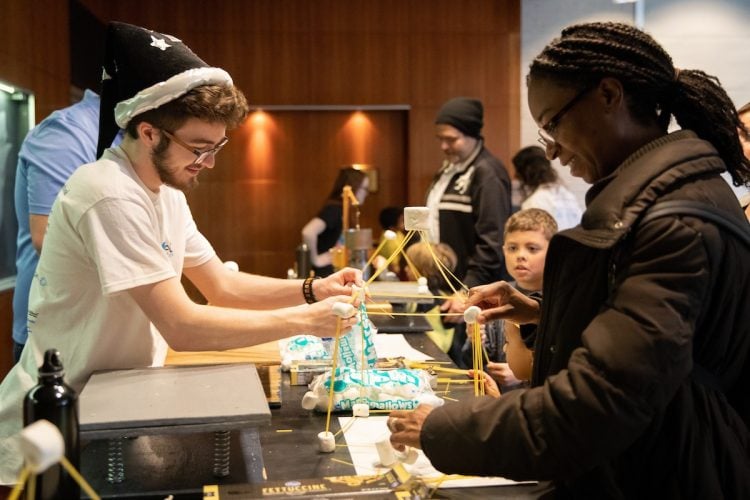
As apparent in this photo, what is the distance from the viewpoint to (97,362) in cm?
170

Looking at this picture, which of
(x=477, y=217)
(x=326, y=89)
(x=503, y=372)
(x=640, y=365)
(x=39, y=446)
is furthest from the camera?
(x=326, y=89)

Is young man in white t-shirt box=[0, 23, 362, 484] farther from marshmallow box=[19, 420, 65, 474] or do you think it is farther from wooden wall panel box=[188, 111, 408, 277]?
wooden wall panel box=[188, 111, 408, 277]

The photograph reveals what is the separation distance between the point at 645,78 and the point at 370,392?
40.3 inches

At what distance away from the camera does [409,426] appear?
4.27 ft

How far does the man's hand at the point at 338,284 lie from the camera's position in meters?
2.22

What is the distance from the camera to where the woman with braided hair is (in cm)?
110

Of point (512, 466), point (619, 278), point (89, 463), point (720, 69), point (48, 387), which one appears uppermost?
point (720, 69)

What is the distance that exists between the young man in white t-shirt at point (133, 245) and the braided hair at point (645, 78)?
0.80 metres

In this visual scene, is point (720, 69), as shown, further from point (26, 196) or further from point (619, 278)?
point (619, 278)

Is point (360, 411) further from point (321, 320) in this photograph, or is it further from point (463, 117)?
point (463, 117)

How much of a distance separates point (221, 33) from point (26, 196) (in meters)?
4.86

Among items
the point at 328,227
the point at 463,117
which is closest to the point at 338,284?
the point at 463,117

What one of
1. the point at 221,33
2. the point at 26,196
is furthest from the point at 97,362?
the point at 221,33

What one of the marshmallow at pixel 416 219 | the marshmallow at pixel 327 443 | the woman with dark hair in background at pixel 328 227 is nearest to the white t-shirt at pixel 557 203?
the woman with dark hair in background at pixel 328 227
